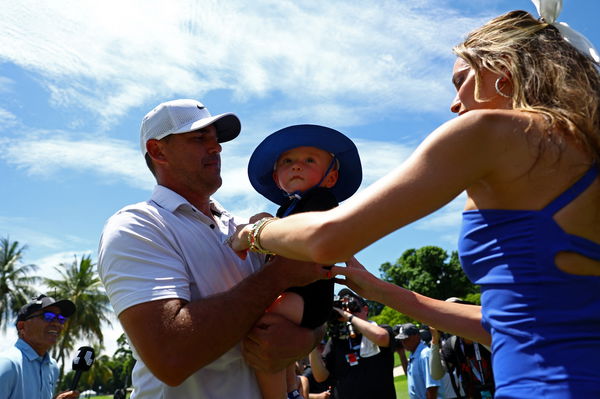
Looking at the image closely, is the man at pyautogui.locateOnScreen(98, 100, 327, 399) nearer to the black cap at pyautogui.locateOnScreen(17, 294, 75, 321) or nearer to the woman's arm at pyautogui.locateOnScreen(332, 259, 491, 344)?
the woman's arm at pyautogui.locateOnScreen(332, 259, 491, 344)

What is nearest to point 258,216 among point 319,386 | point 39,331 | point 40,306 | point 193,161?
point 193,161

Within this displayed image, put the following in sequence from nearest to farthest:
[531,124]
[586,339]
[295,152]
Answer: [586,339] < [531,124] < [295,152]

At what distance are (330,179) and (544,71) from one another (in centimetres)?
192

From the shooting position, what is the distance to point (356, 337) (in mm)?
8453

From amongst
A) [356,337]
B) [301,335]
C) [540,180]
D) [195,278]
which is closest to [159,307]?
[195,278]

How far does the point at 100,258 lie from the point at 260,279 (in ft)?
2.55

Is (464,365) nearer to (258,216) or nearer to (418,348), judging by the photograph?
(418,348)

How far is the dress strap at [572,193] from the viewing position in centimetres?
173

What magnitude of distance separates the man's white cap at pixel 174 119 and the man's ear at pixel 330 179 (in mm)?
739

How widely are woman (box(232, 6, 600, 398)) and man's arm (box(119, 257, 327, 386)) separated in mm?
650

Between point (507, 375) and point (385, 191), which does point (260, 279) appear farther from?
point (507, 375)

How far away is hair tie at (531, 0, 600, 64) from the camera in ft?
6.72

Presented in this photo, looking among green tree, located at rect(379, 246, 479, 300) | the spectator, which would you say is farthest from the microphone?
green tree, located at rect(379, 246, 479, 300)

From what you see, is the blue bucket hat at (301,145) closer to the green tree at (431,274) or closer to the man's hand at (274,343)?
the man's hand at (274,343)
